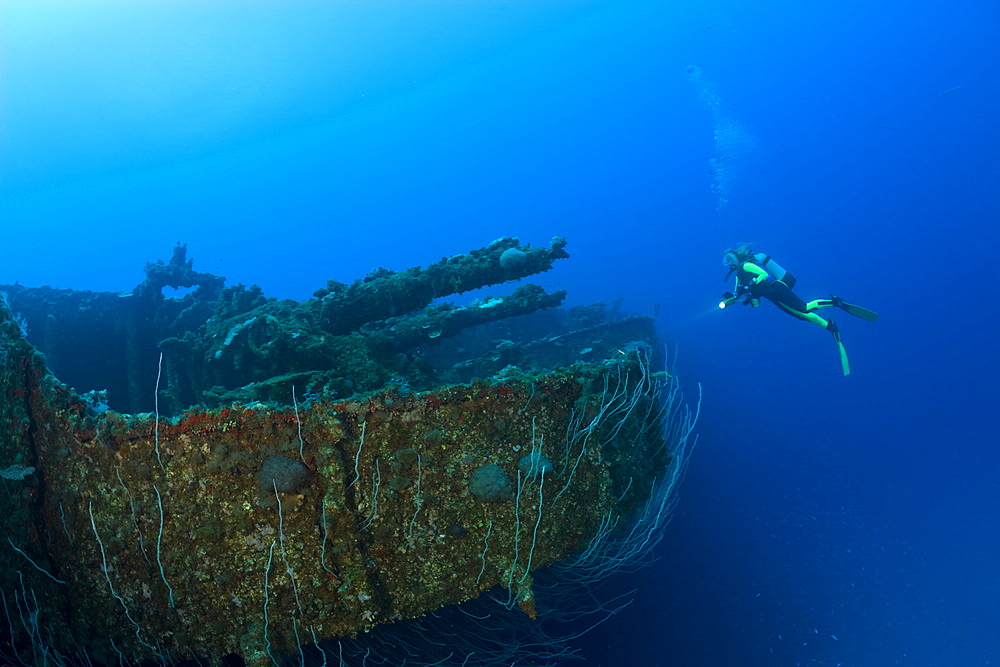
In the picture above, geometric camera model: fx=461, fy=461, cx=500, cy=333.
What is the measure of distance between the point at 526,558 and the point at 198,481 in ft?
8.47

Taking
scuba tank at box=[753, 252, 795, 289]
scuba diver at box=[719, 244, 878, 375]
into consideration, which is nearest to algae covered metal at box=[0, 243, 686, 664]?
scuba diver at box=[719, 244, 878, 375]

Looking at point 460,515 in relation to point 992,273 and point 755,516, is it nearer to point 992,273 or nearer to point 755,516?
point 755,516

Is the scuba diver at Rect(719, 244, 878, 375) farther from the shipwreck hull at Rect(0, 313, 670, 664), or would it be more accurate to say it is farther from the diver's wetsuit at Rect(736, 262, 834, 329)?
the shipwreck hull at Rect(0, 313, 670, 664)

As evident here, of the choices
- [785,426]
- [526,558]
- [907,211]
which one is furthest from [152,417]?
[907,211]

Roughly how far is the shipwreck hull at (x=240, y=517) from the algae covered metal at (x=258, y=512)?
1 centimetres

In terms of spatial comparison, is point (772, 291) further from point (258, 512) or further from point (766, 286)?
point (258, 512)

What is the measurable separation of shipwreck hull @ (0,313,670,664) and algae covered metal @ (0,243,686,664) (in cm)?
1

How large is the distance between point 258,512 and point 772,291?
13177 millimetres

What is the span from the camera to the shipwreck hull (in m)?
3.32

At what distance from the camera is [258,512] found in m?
3.36

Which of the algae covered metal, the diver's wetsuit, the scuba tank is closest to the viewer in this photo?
the algae covered metal

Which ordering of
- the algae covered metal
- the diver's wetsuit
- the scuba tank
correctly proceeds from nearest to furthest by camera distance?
the algae covered metal < the diver's wetsuit < the scuba tank

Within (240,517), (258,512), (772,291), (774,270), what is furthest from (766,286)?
(240,517)

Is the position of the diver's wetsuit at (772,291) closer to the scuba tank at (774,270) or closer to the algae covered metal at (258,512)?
the scuba tank at (774,270)
